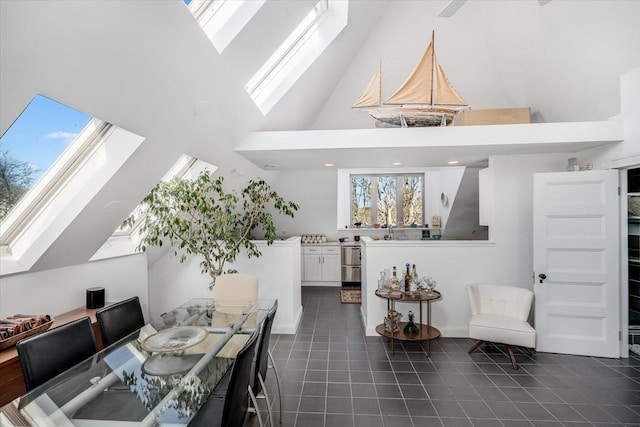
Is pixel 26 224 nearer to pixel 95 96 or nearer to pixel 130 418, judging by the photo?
pixel 95 96

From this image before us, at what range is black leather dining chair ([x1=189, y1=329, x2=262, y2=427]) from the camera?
1.43 meters

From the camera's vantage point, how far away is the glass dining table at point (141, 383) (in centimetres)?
138

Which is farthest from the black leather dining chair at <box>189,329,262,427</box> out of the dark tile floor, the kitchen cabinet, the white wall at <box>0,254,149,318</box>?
the kitchen cabinet

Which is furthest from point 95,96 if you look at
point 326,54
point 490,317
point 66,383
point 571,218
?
point 571,218

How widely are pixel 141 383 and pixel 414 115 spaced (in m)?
3.14

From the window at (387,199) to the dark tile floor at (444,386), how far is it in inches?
142

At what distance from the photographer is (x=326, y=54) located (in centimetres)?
359

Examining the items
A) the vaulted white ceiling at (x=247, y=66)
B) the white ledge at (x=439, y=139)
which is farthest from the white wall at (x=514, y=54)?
the white ledge at (x=439, y=139)

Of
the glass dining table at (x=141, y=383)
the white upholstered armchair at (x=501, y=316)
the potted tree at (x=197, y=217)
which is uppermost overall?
the potted tree at (x=197, y=217)

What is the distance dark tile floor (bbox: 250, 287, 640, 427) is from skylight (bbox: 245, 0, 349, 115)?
2.75 metres

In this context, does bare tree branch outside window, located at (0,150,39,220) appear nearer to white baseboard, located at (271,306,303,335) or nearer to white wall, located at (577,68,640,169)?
white baseboard, located at (271,306,303,335)

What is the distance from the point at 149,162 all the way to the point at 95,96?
988 mm

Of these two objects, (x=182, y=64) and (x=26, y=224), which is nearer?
(x=182, y=64)

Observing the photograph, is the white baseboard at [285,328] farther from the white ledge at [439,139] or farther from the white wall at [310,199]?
the white wall at [310,199]
